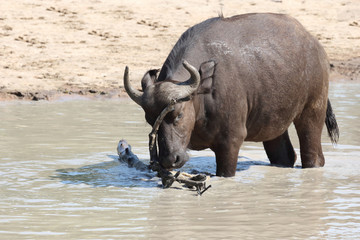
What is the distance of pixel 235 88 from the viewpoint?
694 cm

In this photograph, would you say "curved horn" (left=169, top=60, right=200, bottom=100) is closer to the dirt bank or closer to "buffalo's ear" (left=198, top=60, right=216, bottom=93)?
"buffalo's ear" (left=198, top=60, right=216, bottom=93)

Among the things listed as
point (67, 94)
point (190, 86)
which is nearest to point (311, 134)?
point (190, 86)

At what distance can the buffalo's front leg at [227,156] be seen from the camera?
22.9 ft

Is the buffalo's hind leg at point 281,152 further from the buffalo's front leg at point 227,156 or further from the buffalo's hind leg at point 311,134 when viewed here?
the buffalo's front leg at point 227,156

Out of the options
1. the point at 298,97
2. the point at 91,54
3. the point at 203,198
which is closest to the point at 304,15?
the point at 91,54

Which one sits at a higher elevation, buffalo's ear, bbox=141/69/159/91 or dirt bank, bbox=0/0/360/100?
buffalo's ear, bbox=141/69/159/91

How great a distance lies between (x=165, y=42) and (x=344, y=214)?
1118cm

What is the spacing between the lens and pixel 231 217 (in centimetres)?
572

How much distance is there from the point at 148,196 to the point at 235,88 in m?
1.30

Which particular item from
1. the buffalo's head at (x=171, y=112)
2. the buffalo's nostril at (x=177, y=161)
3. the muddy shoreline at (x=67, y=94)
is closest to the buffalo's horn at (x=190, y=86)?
the buffalo's head at (x=171, y=112)

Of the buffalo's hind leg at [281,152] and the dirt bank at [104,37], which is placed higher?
the buffalo's hind leg at [281,152]

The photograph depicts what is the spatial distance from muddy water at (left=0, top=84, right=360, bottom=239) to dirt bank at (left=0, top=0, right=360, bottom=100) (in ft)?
13.1

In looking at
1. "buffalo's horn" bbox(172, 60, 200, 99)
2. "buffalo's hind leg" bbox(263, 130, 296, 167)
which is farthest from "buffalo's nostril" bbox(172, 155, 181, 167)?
"buffalo's hind leg" bbox(263, 130, 296, 167)

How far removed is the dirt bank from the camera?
564 inches
